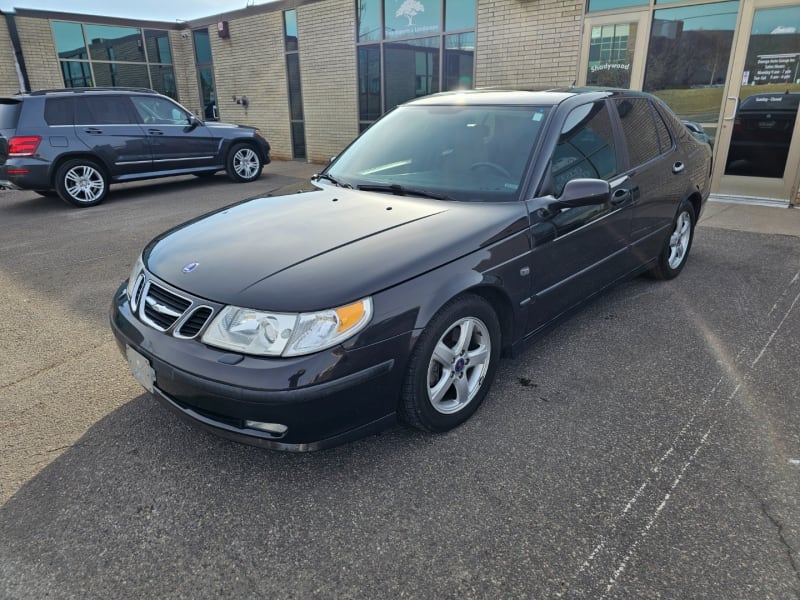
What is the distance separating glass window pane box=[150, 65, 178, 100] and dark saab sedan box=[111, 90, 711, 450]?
52.2 feet

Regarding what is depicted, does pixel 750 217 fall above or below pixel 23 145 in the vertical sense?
below

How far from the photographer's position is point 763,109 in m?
7.46

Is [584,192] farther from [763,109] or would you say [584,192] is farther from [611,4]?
[611,4]

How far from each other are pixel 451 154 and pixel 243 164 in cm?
839

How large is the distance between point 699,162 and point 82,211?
327 inches

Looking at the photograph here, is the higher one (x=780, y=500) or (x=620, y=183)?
(x=620, y=183)

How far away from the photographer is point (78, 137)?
8.50m

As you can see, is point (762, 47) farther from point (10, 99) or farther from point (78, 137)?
point (10, 99)

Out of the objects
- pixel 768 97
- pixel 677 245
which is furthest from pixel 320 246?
pixel 768 97

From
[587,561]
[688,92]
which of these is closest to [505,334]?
[587,561]

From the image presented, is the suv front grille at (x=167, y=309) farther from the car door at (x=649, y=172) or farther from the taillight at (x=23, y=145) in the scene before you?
the taillight at (x=23, y=145)

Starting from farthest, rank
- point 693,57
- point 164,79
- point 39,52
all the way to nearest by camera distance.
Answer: point 164,79, point 39,52, point 693,57

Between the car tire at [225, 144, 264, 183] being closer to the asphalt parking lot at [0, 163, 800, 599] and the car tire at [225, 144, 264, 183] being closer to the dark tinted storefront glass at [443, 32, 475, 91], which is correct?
the dark tinted storefront glass at [443, 32, 475, 91]

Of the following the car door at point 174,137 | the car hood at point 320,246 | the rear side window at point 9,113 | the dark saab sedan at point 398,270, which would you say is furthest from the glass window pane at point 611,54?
the rear side window at point 9,113
